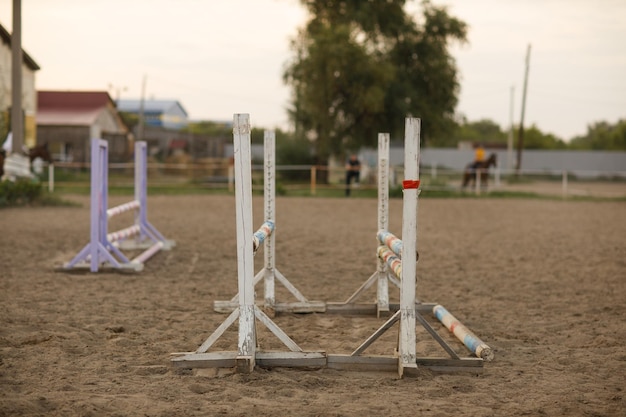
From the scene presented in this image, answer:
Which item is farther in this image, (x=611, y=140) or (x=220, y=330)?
(x=611, y=140)

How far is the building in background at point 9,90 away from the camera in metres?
23.5

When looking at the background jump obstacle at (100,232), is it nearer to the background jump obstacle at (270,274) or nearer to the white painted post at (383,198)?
the background jump obstacle at (270,274)

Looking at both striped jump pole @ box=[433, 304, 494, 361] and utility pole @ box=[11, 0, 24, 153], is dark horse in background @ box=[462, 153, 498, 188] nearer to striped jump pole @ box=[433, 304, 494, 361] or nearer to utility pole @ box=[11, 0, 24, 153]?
utility pole @ box=[11, 0, 24, 153]

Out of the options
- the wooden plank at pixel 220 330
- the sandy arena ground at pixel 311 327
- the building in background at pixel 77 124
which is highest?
the building in background at pixel 77 124

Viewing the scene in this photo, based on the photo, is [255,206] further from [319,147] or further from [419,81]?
[419,81]

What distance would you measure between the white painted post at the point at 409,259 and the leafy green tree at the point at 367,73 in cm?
2329

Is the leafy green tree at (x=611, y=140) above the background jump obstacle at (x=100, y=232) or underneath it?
above

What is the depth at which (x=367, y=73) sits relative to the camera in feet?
93.5

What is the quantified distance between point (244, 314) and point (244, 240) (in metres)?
0.49

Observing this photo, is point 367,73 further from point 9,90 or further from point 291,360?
point 291,360

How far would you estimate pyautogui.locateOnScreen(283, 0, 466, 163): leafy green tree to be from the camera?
92.4 ft

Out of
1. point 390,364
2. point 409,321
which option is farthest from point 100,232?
point 409,321

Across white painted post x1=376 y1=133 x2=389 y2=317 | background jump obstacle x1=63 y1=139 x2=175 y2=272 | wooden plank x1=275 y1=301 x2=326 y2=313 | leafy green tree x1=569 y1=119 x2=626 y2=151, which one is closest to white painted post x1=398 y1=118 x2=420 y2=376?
white painted post x1=376 y1=133 x2=389 y2=317

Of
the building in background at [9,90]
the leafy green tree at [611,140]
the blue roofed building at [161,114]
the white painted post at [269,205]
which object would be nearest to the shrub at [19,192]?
the building in background at [9,90]
